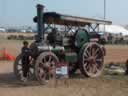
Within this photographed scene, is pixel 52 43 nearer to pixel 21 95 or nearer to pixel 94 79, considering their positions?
pixel 94 79

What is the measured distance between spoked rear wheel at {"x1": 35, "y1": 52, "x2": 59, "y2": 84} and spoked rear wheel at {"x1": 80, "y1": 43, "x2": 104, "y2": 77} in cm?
146

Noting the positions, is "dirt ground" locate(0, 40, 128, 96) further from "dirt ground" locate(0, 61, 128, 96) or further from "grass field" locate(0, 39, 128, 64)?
"grass field" locate(0, 39, 128, 64)

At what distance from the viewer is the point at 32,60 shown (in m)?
16.3

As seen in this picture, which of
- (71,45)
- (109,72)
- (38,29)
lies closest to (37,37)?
(38,29)

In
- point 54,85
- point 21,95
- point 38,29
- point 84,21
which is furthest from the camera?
point 84,21

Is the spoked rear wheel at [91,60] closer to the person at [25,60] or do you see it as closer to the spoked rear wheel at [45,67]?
the spoked rear wheel at [45,67]

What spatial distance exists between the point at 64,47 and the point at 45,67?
1827 mm

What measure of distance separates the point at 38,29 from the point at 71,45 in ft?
5.48

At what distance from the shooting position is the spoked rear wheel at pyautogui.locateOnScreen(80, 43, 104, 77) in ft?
56.3

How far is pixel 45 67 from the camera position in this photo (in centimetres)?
1571

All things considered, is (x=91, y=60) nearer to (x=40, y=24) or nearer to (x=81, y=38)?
(x=81, y=38)

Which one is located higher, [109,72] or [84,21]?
[84,21]

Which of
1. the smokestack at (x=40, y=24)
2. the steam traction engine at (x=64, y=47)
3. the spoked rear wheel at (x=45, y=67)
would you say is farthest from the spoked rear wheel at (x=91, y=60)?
the smokestack at (x=40, y=24)

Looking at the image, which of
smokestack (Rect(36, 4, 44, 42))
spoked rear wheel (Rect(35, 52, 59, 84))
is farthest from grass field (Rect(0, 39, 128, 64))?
spoked rear wheel (Rect(35, 52, 59, 84))
